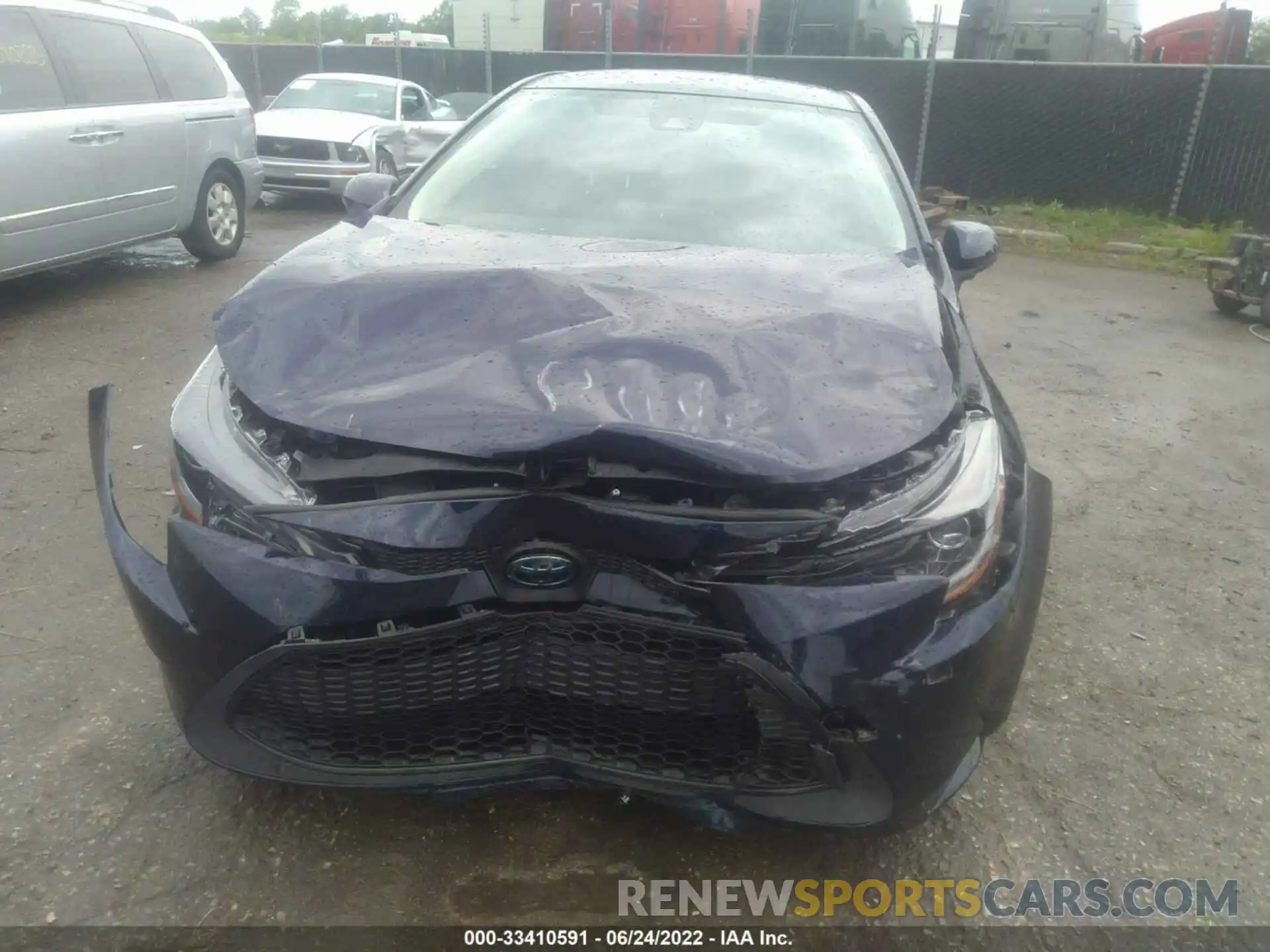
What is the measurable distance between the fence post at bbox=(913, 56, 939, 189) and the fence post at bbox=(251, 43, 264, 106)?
11364 mm

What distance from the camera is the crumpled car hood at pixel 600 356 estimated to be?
185cm

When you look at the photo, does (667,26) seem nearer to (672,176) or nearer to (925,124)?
(925,124)

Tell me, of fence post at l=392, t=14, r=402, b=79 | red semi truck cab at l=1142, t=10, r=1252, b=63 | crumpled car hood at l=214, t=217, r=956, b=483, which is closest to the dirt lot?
crumpled car hood at l=214, t=217, r=956, b=483

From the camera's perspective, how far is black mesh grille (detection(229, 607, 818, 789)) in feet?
6.00

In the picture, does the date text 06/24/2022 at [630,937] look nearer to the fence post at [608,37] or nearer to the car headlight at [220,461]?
the car headlight at [220,461]

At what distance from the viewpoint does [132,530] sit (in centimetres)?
340

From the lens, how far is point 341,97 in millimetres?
11914

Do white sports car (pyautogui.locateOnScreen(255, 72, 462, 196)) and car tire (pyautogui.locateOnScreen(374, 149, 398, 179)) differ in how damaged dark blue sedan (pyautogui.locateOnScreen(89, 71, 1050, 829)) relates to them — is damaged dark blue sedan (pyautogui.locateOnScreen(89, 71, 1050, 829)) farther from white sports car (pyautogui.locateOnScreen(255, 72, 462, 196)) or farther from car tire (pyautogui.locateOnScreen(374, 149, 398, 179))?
car tire (pyautogui.locateOnScreen(374, 149, 398, 179))

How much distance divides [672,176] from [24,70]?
4.32 meters

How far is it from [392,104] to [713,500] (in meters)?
11.4

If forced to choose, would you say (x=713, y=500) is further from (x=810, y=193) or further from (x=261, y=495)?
(x=810, y=193)

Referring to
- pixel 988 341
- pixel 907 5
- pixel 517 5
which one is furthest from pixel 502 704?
pixel 517 5

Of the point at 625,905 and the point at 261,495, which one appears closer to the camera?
the point at 261,495

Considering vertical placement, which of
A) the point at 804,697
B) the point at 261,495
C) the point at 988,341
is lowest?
the point at 988,341
